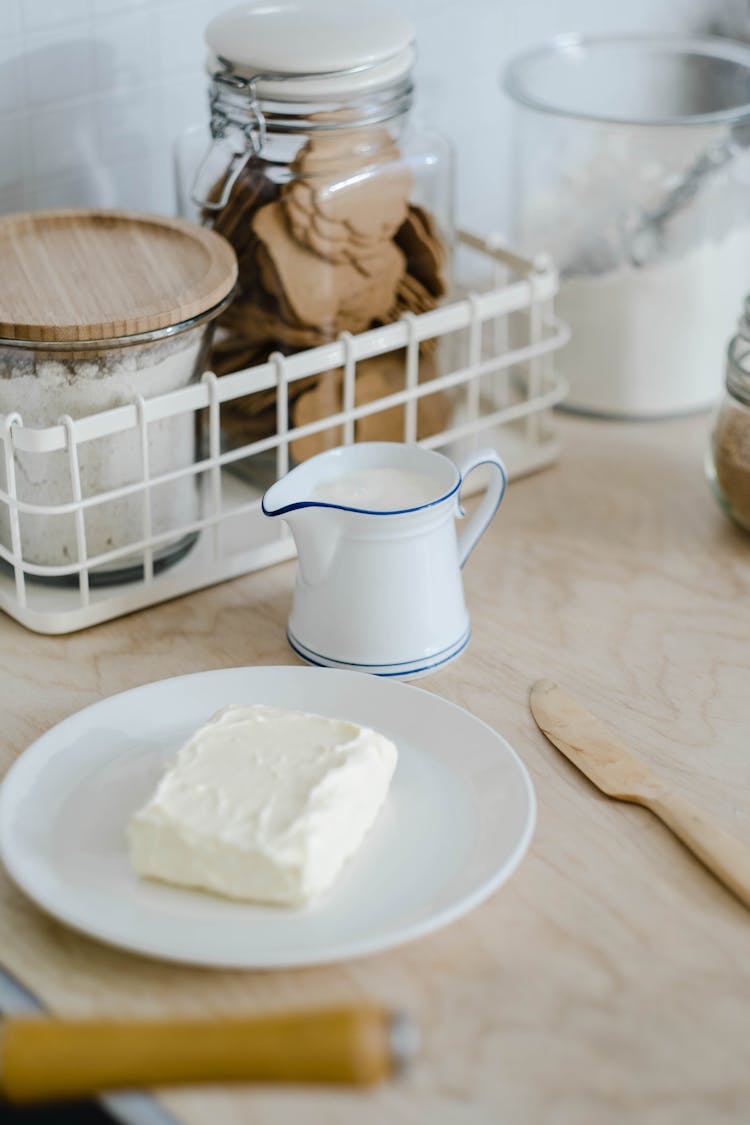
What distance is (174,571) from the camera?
2.82 ft

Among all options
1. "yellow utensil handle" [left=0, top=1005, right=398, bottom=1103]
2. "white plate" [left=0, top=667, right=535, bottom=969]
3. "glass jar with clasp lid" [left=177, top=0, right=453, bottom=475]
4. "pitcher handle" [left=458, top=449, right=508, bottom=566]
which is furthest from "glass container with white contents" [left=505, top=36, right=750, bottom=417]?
"yellow utensil handle" [left=0, top=1005, right=398, bottom=1103]

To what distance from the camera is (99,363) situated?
0.76 m

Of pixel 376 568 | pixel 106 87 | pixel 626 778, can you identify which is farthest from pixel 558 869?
pixel 106 87

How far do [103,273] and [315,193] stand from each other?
0.14 meters

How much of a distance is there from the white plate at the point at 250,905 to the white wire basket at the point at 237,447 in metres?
0.12

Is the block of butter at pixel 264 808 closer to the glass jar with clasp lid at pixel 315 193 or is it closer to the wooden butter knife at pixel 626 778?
the wooden butter knife at pixel 626 778

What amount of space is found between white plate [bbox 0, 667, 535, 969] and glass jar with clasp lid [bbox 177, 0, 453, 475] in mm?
Result: 230

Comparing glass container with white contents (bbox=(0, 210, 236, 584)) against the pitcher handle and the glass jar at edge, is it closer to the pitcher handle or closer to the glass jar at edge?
the pitcher handle

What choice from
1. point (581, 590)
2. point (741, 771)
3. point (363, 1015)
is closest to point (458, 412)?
point (581, 590)

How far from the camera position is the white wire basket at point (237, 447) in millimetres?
774

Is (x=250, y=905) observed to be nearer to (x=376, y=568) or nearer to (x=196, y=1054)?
(x=196, y=1054)

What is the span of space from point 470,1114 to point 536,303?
0.60 m

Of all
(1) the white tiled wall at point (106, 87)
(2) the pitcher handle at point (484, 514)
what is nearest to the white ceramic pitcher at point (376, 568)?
(2) the pitcher handle at point (484, 514)

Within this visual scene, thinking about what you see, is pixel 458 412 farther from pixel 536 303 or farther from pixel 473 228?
pixel 473 228
